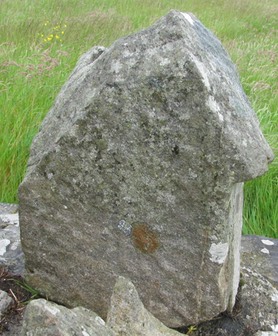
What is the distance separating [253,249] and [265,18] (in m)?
7.85

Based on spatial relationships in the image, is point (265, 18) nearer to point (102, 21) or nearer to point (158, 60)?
point (102, 21)

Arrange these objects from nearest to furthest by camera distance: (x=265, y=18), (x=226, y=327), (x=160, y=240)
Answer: (x=160, y=240), (x=226, y=327), (x=265, y=18)

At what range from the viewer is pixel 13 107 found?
12.5 ft

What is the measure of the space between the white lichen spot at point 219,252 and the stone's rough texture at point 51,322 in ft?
2.65

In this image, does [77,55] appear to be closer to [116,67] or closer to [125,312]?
[116,67]

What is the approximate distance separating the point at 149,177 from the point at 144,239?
0.91ft

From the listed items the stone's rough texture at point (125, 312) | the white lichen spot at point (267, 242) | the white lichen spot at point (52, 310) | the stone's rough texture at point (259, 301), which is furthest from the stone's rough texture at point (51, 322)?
the white lichen spot at point (267, 242)

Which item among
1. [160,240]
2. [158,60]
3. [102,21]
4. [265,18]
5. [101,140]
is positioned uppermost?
[158,60]

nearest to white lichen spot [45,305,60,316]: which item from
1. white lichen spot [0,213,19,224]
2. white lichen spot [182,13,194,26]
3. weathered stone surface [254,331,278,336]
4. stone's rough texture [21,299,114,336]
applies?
stone's rough texture [21,299,114,336]

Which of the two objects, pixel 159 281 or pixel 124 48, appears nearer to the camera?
pixel 124 48

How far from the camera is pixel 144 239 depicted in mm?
2117

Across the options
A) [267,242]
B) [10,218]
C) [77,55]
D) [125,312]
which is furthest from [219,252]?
[77,55]

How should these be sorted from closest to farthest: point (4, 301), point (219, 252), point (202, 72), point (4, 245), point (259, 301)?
point (202, 72) < point (219, 252) < point (4, 301) < point (259, 301) < point (4, 245)

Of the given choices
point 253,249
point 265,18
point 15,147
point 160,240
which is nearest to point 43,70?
point 15,147
